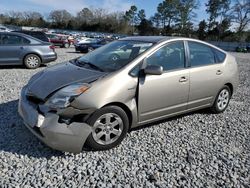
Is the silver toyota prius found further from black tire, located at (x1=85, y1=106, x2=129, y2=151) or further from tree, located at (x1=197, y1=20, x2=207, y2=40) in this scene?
tree, located at (x1=197, y1=20, x2=207, y2=40)

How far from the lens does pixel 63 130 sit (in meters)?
Answer: 3.21

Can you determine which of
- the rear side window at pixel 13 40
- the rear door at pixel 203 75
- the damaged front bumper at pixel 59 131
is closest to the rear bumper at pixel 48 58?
the rear side window at pixel 13 40

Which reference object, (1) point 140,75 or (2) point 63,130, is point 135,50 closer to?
(1) point 140,75

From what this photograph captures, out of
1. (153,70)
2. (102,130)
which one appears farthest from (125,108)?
(153,70)

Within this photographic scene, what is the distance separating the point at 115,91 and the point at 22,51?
292 inches

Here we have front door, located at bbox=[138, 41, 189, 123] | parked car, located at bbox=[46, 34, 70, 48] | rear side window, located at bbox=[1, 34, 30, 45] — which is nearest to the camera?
front door, located at bbox=[138, 41, 189, 123]

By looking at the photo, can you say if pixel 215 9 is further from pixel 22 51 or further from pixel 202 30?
pixel 22 51

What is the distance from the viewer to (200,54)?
4.79 meters

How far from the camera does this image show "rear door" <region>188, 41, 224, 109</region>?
4524 mm

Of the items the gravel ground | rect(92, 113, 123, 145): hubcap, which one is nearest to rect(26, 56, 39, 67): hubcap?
the gravel ground

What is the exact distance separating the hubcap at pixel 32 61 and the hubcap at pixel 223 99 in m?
7.21

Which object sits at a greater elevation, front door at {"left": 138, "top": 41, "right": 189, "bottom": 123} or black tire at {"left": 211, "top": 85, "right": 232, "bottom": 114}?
front door at {"left": 138, "top": 41, "right": 189, "bottom": 123}

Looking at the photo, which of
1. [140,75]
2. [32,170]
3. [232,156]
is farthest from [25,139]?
[232,156]

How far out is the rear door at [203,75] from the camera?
4.52 meters
